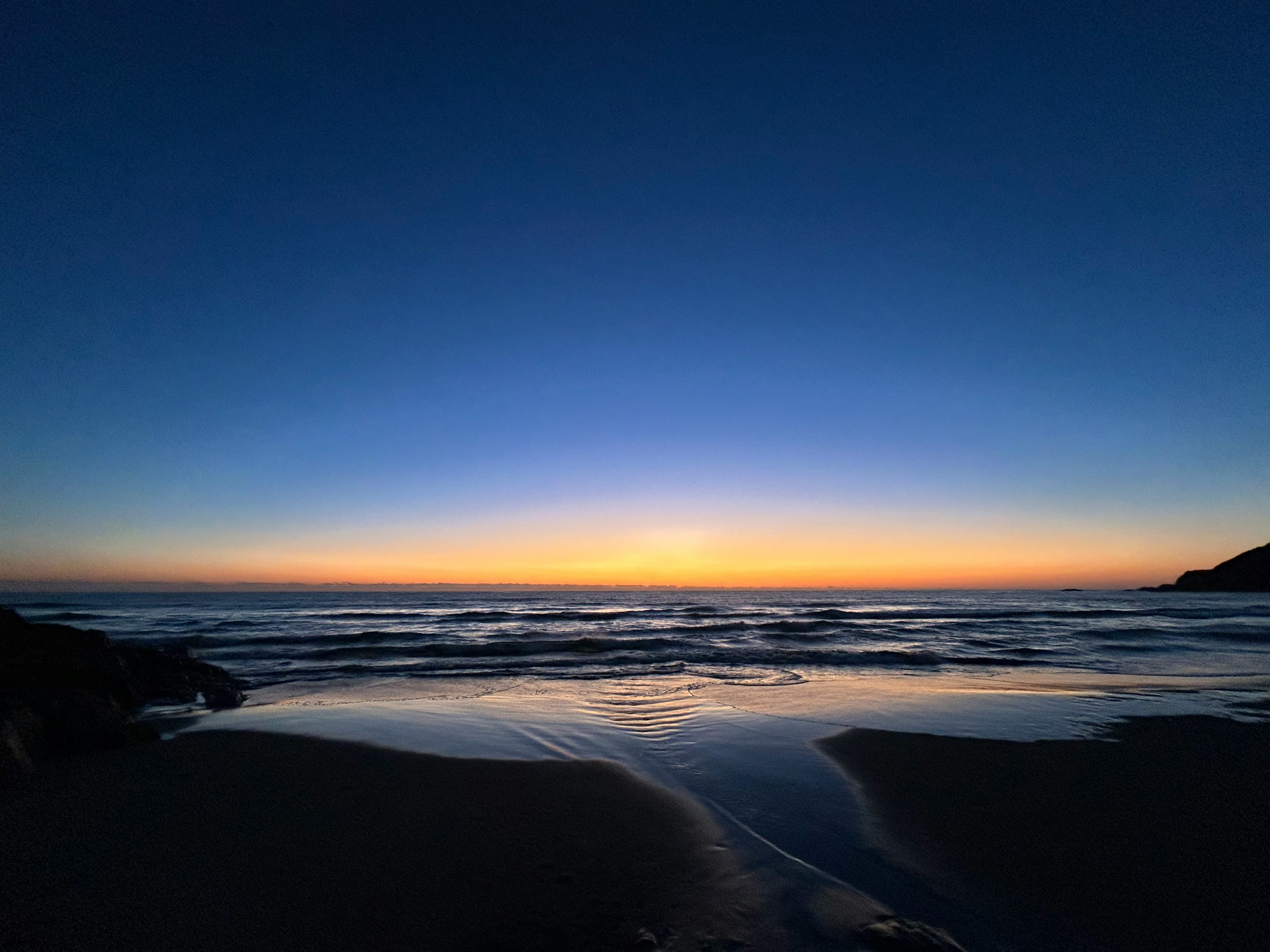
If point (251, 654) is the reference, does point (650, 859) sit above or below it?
above

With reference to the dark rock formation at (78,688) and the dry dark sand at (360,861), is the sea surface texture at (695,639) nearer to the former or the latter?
the dark rock formation at (78,688)

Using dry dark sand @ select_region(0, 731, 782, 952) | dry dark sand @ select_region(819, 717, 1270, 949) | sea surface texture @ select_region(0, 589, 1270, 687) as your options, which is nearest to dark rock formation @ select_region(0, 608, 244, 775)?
dry dark sand @ select_region(0, 731, 782, 952)

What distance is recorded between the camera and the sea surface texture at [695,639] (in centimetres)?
1756

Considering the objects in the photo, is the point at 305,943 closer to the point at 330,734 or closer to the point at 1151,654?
the point at 330,734

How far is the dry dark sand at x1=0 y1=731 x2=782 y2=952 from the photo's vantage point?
3.47m

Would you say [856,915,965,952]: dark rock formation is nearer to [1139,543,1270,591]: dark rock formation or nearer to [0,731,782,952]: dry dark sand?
[0,731,782,952]: dry dark sand

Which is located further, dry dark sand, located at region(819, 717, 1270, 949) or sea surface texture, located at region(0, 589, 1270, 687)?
sea surface texture, located at region(0, 589, 1270, 687)

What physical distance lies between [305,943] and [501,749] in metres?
4.53

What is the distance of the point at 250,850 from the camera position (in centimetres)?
461

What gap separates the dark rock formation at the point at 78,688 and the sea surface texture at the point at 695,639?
83.2 inches

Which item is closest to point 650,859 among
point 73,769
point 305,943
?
point 305,943

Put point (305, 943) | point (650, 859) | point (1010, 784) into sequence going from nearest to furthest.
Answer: point (305, 943) < point (650, 859) < point (1010, 784)

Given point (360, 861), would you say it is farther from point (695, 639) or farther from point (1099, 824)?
point (695, 639)

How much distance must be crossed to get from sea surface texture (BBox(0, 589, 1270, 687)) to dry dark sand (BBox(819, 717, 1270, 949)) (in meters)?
7.61
